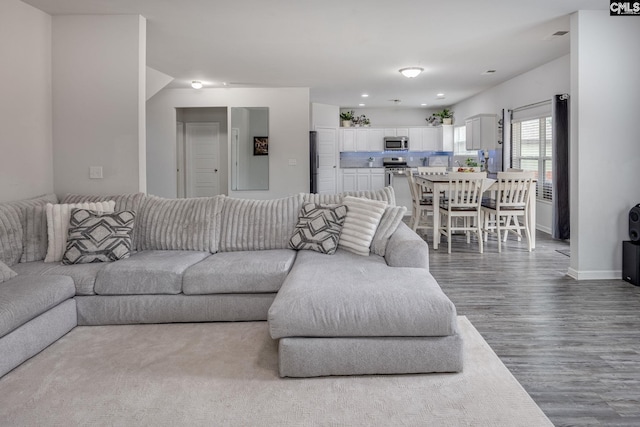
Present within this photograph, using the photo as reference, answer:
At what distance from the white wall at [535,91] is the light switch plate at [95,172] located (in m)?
5.92

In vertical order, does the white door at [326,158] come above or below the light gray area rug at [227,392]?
above

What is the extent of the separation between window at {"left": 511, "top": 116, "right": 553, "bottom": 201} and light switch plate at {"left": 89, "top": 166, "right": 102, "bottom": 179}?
237 inches

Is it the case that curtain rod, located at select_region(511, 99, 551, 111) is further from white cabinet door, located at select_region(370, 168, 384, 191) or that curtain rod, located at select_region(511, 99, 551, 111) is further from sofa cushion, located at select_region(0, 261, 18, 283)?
sofa cushion, located at select_region(0, 261, 18, 283)

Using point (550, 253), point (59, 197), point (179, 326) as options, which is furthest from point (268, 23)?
point (550, 253)

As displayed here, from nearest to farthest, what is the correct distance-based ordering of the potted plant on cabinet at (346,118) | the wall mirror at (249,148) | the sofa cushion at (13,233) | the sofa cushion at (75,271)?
the sofa cushion at (75,271)
the sofa cushion at (13,233)
the wall mirror at (249,148)
the potted plant on cabinet at (346,118)

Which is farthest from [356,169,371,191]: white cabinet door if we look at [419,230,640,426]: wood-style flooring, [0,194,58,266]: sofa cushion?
[0,194,58,266]: sofa cushion

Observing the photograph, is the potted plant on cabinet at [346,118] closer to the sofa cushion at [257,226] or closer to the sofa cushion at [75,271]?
the sofa cushion at [257,226]

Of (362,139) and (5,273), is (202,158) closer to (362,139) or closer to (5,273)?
(362,139)

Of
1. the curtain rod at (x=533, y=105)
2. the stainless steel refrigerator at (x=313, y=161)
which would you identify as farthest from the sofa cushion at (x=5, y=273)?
the curtain rod at (x=533, y=105)

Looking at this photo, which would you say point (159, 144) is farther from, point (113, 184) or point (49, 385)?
point (49, 385)

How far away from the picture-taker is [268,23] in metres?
4.87

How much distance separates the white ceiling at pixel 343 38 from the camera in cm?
431

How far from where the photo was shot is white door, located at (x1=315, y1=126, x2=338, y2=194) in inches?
419

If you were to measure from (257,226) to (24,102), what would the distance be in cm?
229
